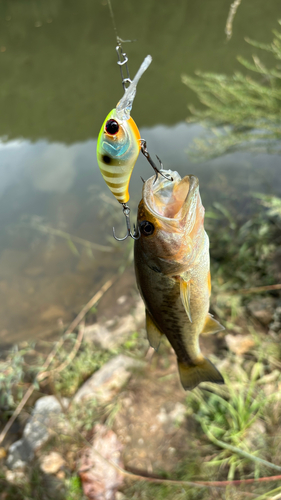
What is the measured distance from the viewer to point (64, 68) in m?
9.56

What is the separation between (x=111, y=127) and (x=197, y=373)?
4.42 ft

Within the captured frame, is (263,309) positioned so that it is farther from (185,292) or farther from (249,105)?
(185,292)

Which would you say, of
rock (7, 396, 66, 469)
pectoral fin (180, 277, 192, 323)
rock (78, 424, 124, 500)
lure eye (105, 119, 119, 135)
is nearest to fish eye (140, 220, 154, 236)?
pectoral fin (180, 277, 192, 323)

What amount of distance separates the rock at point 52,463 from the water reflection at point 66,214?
1.84 meters

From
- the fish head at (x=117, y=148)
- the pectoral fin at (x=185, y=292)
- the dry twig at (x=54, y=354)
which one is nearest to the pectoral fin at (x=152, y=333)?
the pectoral fin at (x=185, y=292)

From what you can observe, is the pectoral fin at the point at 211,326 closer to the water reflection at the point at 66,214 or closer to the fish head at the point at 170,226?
the fish head at the point at 170,226

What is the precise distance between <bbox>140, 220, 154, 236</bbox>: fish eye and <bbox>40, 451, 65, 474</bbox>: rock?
2.90 meters

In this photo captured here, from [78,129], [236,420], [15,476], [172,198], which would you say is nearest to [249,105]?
[172,198]

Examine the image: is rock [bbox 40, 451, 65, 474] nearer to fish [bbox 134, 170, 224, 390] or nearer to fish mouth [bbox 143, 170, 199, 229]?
fish [bbox 134, 170, 224, 390]

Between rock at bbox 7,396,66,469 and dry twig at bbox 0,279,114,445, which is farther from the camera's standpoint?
dry twig at bbox 0,279,114,445

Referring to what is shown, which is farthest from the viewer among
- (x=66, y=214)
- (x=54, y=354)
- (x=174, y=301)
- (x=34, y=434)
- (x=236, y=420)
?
(x=66, y=214)

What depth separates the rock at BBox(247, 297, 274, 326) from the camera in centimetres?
364

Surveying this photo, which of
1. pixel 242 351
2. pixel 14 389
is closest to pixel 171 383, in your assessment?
pixel 242 351

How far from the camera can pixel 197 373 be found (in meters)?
1.74
